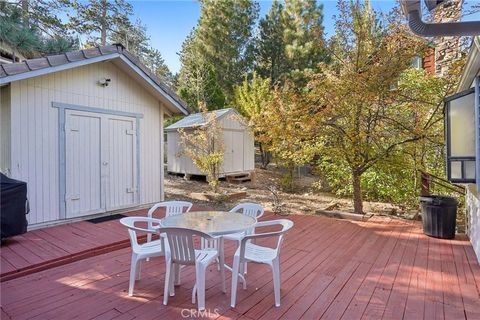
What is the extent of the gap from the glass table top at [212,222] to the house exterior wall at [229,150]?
7.05 meters

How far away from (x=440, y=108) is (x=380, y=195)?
2695 mm

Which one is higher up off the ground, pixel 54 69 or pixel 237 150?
pixel 54 69

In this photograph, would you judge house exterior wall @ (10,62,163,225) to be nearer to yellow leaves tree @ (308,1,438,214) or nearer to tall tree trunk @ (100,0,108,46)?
yellow leaves tree @ (308,1,438,214)

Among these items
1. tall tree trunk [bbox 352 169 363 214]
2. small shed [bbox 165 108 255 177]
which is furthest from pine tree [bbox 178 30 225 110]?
tall tree trunk [bbox 352 169 363 214]

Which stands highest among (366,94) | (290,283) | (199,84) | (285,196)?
(199,84)

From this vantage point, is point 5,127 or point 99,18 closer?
point 5,127

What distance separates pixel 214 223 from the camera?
2.98 m

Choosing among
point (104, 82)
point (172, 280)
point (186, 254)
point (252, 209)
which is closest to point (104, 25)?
point (104, 82)

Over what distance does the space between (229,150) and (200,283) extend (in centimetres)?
847

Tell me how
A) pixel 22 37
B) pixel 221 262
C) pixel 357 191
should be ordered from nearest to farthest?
pixel 221 262, pixel 357 191, pixel 22 37

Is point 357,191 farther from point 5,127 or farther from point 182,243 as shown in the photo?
point 5,127

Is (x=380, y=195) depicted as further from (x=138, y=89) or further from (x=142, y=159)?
(x=138, y=89)

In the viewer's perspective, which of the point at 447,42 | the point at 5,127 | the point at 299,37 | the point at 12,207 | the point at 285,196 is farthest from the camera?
the point at 299,37

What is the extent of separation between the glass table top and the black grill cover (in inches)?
96.0
